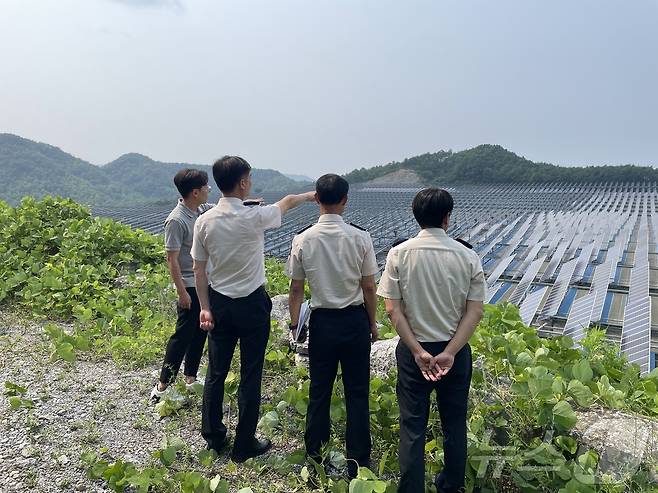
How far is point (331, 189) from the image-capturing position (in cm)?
216

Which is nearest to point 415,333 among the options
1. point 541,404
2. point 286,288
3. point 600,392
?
point 541,404

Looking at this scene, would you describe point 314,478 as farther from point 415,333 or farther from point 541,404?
point 541,404

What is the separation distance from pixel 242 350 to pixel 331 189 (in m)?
0.97

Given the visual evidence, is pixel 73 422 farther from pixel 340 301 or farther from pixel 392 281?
pixel 392 281

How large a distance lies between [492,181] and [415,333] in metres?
23.8

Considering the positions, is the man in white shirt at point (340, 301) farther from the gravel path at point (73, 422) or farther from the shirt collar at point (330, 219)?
the gravel path at point (73, 422)

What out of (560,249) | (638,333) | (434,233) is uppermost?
(434,233)

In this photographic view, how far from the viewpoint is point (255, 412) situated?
2.43 m

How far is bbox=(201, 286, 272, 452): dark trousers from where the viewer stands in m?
2.37

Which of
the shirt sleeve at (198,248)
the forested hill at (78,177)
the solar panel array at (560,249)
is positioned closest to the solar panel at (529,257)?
the solar panel array at (560,249)

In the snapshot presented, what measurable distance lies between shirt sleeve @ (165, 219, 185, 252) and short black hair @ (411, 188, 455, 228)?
5.14ft

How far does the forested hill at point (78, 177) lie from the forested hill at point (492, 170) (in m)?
9.66

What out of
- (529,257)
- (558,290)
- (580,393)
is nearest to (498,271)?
(529,257)

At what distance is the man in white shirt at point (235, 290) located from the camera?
2.32 metres
